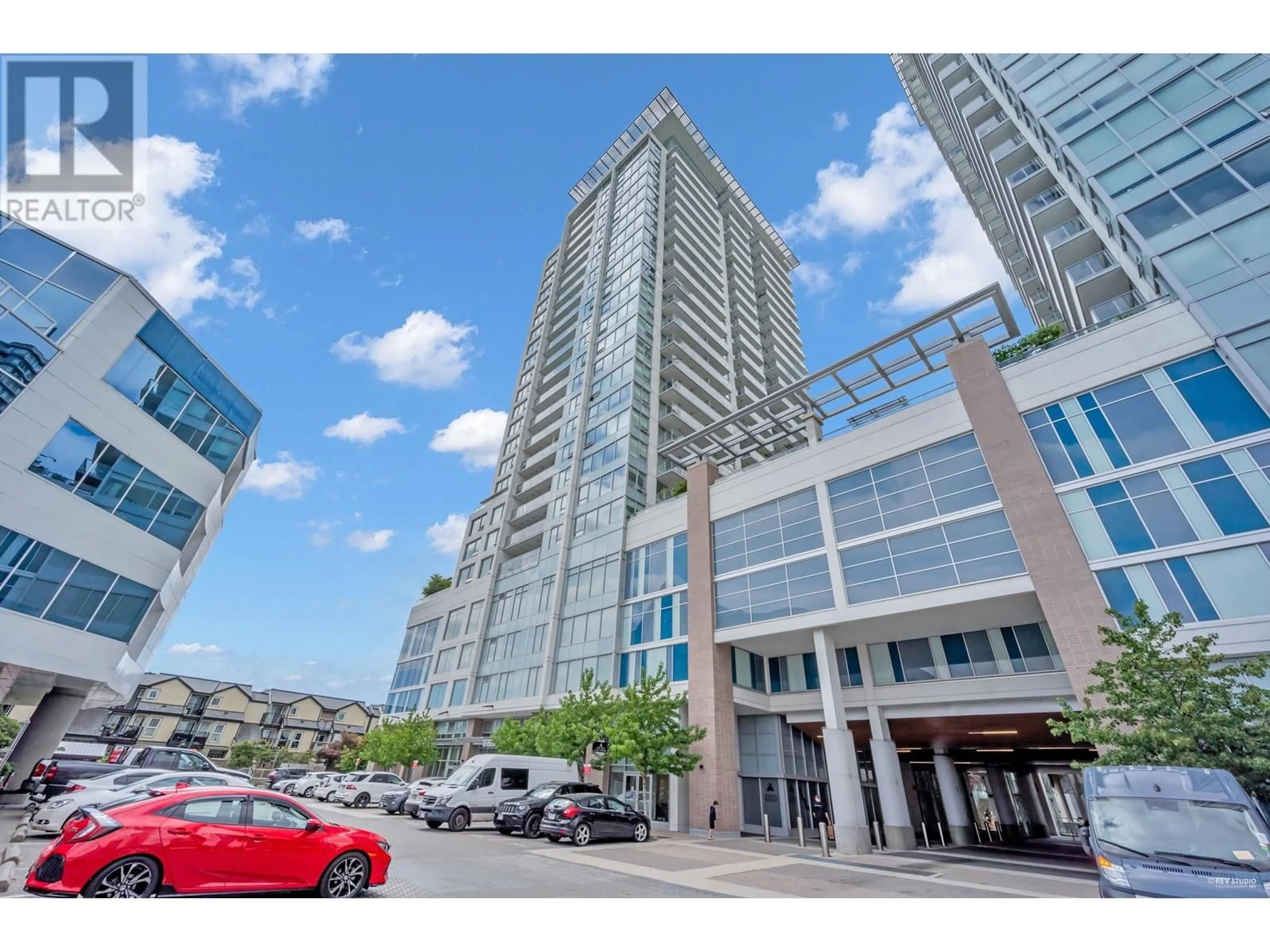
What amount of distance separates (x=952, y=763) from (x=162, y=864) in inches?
1382

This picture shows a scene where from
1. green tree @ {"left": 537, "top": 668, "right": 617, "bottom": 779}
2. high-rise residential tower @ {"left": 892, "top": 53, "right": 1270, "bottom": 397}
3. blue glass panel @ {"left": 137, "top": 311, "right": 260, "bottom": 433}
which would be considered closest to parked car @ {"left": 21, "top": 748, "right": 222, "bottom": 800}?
green tree @ {"left": 537, "top": 668, "right": 617, "bottom": 779}

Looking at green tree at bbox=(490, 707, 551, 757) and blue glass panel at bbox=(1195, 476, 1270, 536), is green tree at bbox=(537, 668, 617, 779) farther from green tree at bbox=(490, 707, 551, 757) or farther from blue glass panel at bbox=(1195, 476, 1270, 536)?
blue glass panel at bbox=(1195, 476, 1270, 536)

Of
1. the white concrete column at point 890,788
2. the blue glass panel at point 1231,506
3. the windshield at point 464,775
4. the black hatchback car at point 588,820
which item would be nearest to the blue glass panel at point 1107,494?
the blue glass panel at point 1231,506

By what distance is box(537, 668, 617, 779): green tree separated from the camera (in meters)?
24.4

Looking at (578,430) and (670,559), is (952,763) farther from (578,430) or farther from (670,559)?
(578,430)

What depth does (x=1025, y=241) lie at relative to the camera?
134 feet

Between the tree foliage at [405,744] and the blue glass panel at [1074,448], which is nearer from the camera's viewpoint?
the blue glass panel at [1074,448]

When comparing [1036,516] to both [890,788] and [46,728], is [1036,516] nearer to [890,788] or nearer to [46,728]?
[890,788]

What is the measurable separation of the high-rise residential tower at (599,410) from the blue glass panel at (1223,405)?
1680 centimetres

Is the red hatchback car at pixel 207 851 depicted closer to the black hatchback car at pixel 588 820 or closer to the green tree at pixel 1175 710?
the black hatchback car at pixel 588 820

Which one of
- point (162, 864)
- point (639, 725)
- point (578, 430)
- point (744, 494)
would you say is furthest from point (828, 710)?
point (578, 430)

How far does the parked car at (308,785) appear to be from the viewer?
1131 inches

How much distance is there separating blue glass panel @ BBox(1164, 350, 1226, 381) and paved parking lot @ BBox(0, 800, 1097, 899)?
53.7 ft

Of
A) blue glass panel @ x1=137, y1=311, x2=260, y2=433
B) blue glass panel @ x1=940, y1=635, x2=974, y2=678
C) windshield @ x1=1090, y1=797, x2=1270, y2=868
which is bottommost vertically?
windshield @ x1=1090, y1=797, x2=1270, y2=868
